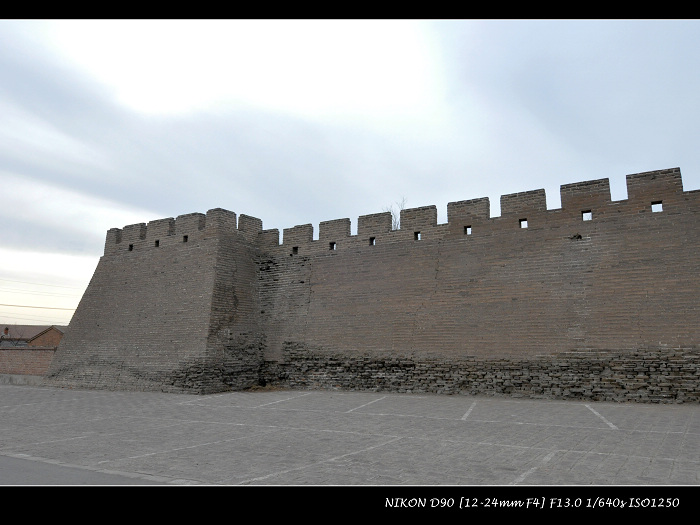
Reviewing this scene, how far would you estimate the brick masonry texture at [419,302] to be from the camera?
1077 cm

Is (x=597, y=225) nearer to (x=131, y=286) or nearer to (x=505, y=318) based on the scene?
(x=505, y=318)

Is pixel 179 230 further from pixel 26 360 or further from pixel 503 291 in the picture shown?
pixel 503 291

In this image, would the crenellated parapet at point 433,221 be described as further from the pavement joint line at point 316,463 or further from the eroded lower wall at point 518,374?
the pavement joint line at point 316,463

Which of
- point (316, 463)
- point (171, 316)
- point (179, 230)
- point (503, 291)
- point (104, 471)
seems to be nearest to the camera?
point (104, 471)

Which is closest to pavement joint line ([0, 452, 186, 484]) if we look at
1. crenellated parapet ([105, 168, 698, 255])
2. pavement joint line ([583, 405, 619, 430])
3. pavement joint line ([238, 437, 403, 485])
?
pavement joint line ([238, 437, 403, 485])

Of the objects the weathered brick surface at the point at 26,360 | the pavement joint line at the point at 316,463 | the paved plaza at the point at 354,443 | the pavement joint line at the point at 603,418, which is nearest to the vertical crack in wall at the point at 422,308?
the paved plaza at the point at 354,443

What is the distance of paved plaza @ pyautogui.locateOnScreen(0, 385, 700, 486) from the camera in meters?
4.66

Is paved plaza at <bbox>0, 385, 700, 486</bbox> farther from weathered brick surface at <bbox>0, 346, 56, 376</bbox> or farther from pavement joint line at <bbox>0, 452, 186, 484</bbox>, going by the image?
weathered brick surface at <bbox>0, 346, 56, 376</bbox>

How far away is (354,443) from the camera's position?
6.54 m

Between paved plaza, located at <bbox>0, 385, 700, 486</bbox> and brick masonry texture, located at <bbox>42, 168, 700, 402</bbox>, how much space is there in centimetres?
117

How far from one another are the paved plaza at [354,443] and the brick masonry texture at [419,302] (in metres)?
1.17

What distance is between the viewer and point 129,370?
1543 centimetres

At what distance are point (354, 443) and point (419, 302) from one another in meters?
7.43

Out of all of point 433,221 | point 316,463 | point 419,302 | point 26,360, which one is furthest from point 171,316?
point 316,463
